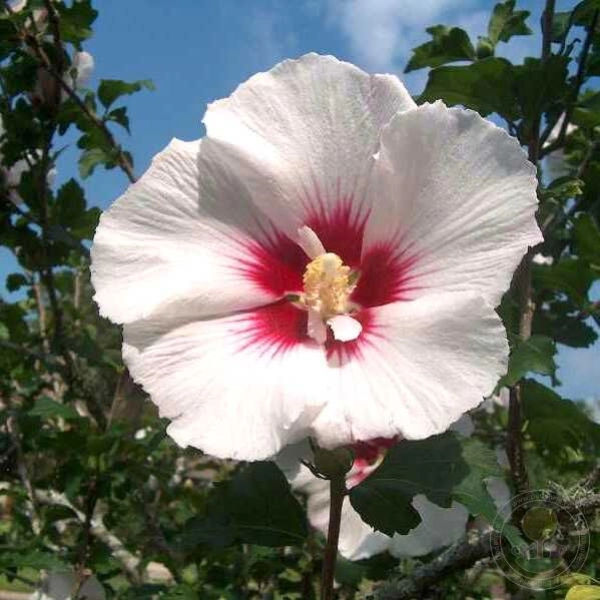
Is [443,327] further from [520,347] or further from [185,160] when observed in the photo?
[520,347]

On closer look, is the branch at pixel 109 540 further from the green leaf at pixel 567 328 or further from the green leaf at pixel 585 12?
the green leaf at pixel 585 12

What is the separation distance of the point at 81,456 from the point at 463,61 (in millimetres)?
1549

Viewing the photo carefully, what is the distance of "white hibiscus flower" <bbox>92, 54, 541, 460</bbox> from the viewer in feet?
3.18

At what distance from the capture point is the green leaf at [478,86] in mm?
1794

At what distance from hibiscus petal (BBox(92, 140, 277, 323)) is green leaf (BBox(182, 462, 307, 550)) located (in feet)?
1.38

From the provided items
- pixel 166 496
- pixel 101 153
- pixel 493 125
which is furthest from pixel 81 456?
pixel 493 125

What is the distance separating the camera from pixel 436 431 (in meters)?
0.94

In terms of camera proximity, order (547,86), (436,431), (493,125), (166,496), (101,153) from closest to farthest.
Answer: (436,431), (493,125), (547,86), (101,153), (166,496)

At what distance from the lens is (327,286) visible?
1.21 meters

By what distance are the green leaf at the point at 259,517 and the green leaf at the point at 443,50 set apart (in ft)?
3.64

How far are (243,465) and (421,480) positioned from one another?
1682 millimetres

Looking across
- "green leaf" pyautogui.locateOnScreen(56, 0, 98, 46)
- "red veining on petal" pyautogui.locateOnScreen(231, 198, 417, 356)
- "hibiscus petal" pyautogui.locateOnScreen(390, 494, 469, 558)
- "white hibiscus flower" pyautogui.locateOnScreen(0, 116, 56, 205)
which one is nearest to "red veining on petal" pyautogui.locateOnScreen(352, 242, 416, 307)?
"red veining on petal" pyautogui.locateOnScreen(231, 198, 417, 356)

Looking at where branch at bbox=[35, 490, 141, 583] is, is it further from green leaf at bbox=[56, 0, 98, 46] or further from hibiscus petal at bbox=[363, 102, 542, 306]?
hibiscus petal at bbox=[363, 102, 542, 306]

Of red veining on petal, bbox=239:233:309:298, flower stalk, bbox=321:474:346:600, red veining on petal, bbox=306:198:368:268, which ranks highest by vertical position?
red veining on petal, bbox=306:198:368:268
